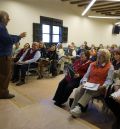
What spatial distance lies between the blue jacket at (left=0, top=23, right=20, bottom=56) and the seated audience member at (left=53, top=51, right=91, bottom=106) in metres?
1.12

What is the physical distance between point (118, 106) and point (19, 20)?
5.94 m

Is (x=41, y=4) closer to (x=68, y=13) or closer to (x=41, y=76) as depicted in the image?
(x=68, y=13)

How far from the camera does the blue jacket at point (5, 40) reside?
339 centimetres

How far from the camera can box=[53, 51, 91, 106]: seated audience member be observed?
343cm

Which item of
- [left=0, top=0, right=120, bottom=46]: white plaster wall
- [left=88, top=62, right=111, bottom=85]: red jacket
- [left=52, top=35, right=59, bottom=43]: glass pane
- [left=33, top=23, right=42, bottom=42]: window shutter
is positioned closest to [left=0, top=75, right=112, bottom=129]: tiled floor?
[left=88, top=62, right=111, bottom=85]: red jacket

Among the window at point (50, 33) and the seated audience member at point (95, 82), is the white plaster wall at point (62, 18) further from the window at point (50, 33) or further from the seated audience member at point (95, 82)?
the seated audience member at point (95, 82)

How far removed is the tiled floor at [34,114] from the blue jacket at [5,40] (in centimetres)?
91

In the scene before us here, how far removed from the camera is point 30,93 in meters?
4.21

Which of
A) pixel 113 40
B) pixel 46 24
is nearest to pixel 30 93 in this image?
pixel 46 24

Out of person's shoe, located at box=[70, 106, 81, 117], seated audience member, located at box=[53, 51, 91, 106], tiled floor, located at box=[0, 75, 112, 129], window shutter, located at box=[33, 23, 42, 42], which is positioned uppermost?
window shutter, located at box=[33, 23, 42, 42]

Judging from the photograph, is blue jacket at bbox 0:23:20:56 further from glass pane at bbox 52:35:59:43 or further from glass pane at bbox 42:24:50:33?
glass pane at bbox 52:35:59:43

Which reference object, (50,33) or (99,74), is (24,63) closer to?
(99,74)

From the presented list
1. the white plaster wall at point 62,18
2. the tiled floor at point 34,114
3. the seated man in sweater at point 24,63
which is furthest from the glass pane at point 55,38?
the tiled floor at point 34,114

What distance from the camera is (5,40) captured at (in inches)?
135
